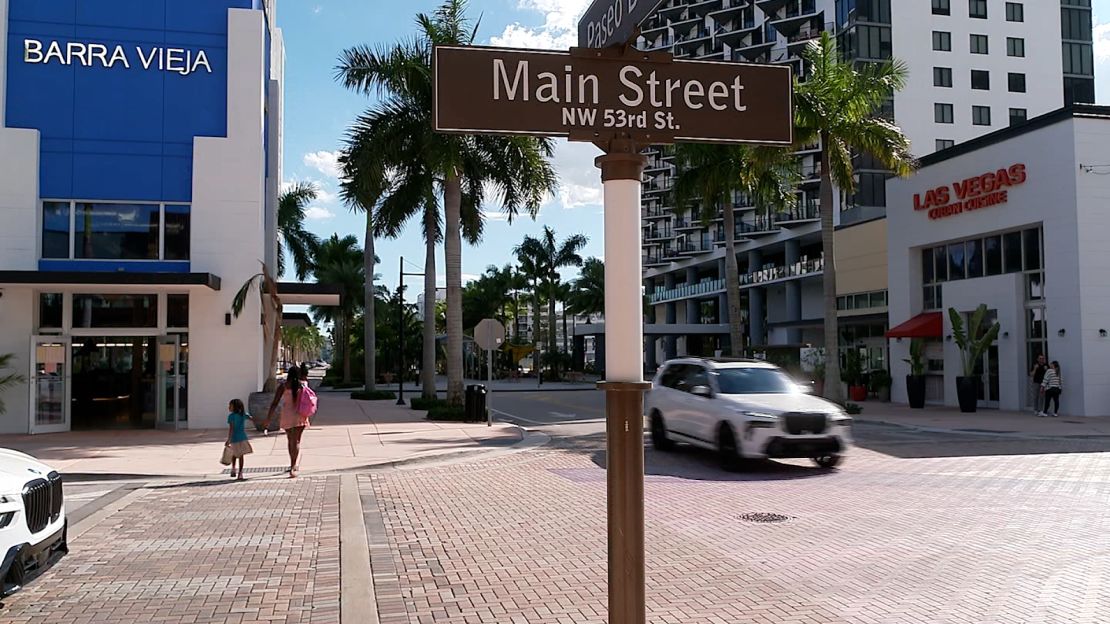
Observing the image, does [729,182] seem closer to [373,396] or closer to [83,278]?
[373,396]

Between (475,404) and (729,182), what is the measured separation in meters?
11.9

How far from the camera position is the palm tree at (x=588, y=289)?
7088 centimetres

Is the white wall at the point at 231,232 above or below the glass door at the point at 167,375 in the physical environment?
above

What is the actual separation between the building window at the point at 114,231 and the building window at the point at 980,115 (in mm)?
52383

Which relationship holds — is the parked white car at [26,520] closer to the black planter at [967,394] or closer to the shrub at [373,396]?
the black planter at [967,394]

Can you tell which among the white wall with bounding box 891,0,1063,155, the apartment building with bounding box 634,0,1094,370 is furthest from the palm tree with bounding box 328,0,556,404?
the white wall with bounding box 891,0,1063,155

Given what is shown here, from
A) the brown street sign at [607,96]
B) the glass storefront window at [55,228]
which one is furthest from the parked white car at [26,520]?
the glass storefront window at [55,228]

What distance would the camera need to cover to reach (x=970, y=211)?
2812 cm

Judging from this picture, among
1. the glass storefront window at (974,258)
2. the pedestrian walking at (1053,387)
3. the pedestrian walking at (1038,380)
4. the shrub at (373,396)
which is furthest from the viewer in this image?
the shrub at (373,396)

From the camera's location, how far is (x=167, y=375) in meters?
21.7

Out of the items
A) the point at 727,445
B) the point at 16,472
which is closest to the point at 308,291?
the point at 727,445

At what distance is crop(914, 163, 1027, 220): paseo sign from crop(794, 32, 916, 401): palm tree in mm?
2654

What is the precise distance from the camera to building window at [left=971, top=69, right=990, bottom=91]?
5847cm

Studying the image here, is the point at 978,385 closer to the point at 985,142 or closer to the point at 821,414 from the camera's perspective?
the point at 985,142
